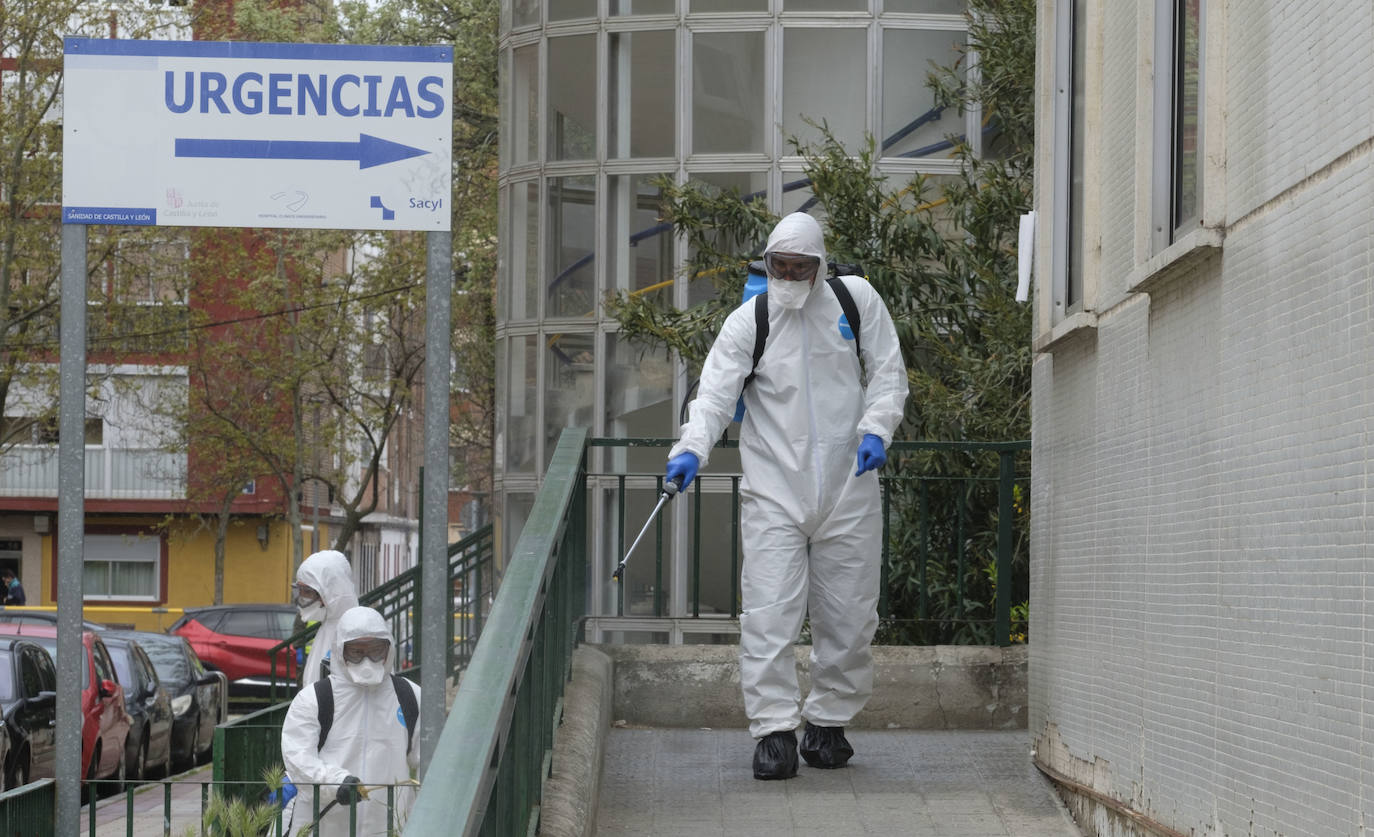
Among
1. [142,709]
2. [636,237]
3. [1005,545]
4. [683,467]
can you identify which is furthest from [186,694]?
[683,467]

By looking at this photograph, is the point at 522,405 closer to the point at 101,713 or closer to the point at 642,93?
the point at 642,93

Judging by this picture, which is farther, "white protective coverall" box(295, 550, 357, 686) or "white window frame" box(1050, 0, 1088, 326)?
"white protective coverall" box(295, 550, 357, 686)

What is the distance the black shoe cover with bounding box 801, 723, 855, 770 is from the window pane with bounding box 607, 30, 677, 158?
867 cm

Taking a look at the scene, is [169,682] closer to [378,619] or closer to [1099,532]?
[378,619]

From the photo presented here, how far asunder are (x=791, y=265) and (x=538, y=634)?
211 centimetres

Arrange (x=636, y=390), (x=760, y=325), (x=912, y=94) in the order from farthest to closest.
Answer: (x=636, y=390), (x=912, y=94), (x=760, y=325)

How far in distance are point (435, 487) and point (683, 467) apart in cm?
87

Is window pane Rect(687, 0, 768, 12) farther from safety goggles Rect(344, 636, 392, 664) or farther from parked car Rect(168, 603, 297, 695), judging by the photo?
parked car Rect(168, 603, 297, 695)

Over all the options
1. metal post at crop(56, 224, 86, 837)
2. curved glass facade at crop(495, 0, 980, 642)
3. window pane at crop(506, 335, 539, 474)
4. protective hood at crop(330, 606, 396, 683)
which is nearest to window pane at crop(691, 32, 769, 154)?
curved glass facade at crop(495, 0, 980, 642)

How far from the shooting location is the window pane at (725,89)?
1452 centimetres

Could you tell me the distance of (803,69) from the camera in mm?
14539

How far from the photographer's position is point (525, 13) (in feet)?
50.9

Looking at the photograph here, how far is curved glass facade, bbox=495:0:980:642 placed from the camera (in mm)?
14375

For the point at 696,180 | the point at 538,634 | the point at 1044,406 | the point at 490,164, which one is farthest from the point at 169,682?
the point at 538,634
